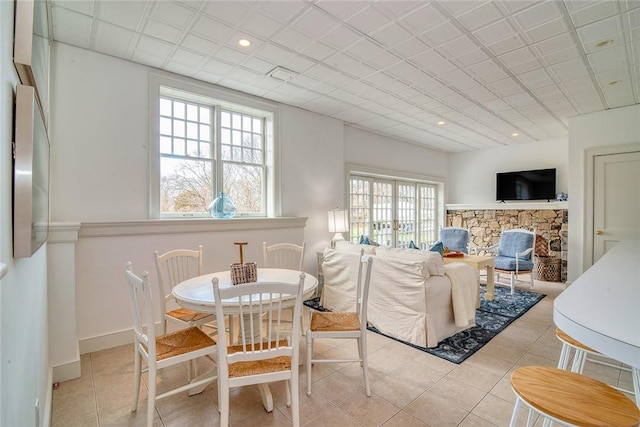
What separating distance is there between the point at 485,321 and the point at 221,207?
3.28m

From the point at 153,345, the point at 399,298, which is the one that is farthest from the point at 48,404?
the point at 399,298

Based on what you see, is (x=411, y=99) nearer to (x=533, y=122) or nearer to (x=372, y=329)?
(x=533, y=122)

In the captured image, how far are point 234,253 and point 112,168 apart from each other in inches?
58.8

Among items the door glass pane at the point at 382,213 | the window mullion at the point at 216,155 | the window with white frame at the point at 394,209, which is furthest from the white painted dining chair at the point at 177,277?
the door glass pane at the point at 382,213

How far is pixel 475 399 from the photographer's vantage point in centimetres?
204

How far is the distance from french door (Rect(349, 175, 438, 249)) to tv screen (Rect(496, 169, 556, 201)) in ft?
4.64

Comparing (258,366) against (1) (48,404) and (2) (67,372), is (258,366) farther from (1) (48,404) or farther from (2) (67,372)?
(2) (67,372)

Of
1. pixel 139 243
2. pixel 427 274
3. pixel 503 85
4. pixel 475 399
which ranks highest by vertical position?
pixel 503 85

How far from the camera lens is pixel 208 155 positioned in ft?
11.9

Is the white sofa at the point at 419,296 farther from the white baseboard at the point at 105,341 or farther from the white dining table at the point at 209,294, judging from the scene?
the white baseboard at the point at 105,341

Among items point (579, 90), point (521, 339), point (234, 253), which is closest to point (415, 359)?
point (521, 339)

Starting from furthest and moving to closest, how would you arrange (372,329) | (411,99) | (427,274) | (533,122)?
(533,122), (411,99), (372,329), (427,274)

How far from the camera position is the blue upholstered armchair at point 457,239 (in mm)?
5363

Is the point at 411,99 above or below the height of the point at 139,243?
above
